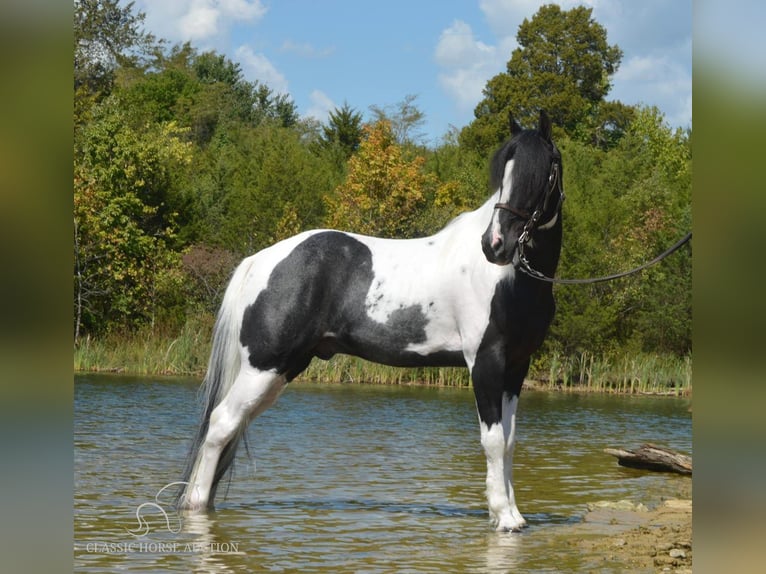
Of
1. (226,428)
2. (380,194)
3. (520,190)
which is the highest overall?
(380,194)

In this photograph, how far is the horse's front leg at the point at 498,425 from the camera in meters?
6.18

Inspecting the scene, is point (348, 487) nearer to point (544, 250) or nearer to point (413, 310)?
point (413, 310)

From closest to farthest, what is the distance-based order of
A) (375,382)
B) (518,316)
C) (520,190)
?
(520,190) → (518,316) → (375,382)

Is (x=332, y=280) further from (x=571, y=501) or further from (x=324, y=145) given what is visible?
(x=324, y=145)

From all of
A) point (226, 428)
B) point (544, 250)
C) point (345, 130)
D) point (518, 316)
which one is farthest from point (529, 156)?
point (345, 130)

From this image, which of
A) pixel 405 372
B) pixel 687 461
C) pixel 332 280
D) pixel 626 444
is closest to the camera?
pixel 332 280

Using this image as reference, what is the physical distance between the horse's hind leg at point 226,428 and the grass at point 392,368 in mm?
14184

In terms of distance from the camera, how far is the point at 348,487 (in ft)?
26.9

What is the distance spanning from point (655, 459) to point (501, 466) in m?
3.99

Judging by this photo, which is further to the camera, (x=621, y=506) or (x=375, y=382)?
(x=375, y=382)

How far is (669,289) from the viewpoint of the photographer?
25031 millimetres

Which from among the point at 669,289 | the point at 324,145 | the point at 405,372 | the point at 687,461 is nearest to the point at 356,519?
the point at 687,461
